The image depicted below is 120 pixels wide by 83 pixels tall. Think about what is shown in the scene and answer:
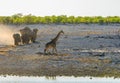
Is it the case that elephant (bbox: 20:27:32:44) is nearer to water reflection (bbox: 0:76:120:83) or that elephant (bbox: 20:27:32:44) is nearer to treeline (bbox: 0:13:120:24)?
water reflection (bbox: 0:76:120:83)

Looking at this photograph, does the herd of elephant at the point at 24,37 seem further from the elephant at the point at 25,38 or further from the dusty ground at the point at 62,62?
the dusty ground at the point at 62,62

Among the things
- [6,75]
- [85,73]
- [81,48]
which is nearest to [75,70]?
[85,73]

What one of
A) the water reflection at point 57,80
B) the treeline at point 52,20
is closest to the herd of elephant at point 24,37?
the water reflection at point 57,80

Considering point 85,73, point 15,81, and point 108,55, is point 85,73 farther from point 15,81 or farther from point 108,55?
point 108,55

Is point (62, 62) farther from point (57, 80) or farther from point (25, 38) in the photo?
point (25, 38)

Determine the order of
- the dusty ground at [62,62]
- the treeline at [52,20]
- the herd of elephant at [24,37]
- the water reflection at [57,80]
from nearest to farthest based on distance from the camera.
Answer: the water reflection at [57,80], the dusty ground at [62,62], the herd of elephant at [24,37], the treeline at [52,20]

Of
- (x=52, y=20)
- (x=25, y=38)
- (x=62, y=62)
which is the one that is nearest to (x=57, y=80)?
(x=62, y=62)

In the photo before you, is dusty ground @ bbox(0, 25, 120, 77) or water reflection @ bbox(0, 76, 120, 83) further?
dusty ground @ bbox(0, 25, 120, 77)

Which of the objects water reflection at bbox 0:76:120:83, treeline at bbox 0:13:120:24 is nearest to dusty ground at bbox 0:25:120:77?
water reflection at bbox 0:76:120:83

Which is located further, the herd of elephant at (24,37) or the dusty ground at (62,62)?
the herd of elephant at (24,37)

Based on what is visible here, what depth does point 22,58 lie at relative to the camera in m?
33.1

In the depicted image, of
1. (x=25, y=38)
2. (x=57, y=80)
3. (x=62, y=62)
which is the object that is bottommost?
(x=25, y=38)

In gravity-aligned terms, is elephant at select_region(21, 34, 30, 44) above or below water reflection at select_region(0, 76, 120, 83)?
below

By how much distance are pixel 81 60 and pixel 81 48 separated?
765 centimetres
